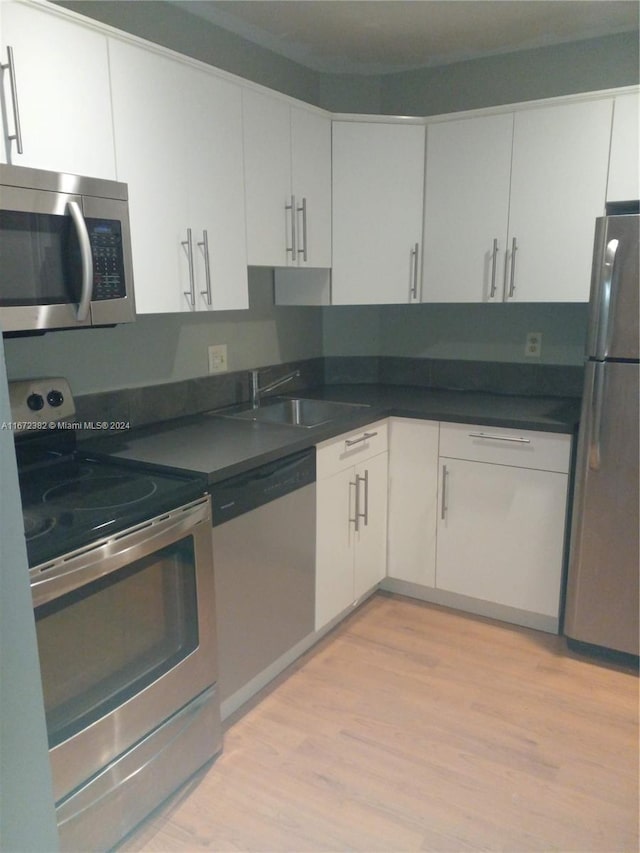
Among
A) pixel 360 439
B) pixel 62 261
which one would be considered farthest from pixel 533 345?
pixel 62 261

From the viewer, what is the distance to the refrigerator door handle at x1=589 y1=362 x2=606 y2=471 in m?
2.18

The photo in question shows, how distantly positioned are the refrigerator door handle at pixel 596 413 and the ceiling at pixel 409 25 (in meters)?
1.43

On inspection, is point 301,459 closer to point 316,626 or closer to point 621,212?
point 316,626

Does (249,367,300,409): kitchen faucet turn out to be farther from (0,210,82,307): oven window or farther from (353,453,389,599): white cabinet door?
(0,210,82,307): oven window

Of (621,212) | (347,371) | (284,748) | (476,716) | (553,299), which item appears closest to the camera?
(284,748)

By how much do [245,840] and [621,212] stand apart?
7.85 feet

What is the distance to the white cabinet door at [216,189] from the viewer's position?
203 cm

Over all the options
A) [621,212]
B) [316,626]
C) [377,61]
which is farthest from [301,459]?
[377,61]

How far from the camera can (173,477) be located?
181cm

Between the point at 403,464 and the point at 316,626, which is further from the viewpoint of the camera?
the point at 403,464

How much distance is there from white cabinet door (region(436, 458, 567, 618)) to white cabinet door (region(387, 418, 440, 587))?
0.05 m

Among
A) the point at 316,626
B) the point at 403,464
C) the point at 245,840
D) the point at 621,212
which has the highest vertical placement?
the point at 621,212

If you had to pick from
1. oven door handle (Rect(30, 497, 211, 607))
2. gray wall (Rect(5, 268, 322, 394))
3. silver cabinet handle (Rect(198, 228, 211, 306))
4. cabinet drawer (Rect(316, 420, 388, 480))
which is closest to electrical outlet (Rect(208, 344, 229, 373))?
gray wall (Rect(5, 268, 322, 394))

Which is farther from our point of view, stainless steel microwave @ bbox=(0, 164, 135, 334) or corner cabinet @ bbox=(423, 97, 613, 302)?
corner cabinet @ bbox=(423, 97, 613, 302)
